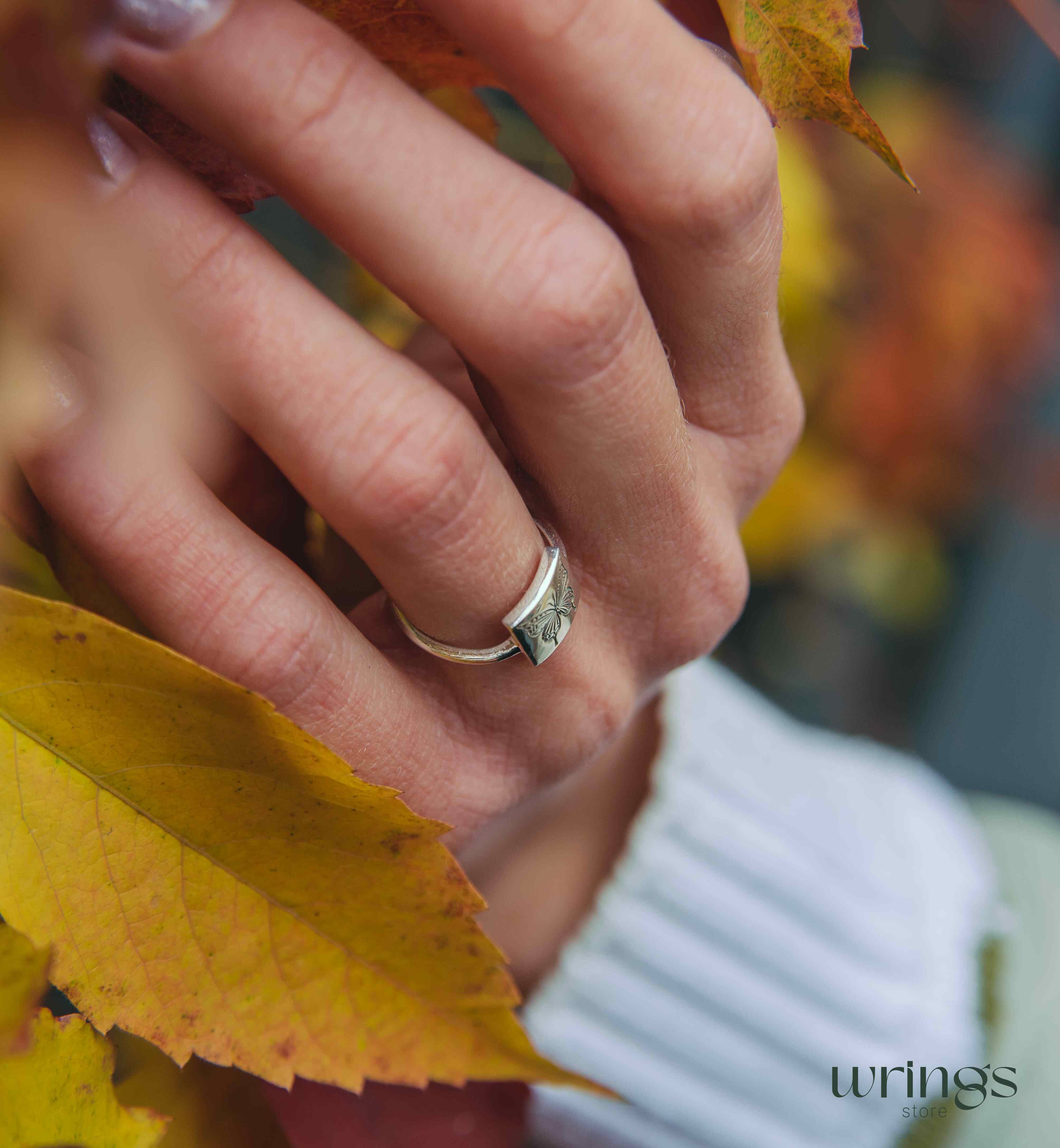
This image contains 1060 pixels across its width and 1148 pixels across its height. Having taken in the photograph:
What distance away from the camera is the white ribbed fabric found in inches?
31.4

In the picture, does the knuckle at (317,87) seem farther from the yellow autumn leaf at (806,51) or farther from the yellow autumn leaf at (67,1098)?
the yellow autumn leaf at (67,1098)

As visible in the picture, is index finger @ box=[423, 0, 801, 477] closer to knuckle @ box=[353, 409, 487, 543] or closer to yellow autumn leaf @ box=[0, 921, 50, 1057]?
knuckle @ box=[353, 409, 487, 543]

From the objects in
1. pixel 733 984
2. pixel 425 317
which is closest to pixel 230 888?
pixel 425 317

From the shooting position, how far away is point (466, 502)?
1.06 ft

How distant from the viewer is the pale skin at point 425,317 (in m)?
0.28

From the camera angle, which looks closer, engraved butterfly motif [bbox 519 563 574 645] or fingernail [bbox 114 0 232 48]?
fingernail [bbox 114 0 232 48]

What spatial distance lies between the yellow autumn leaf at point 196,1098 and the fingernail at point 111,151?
0.28 metres

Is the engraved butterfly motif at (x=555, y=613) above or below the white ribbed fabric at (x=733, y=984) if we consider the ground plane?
above

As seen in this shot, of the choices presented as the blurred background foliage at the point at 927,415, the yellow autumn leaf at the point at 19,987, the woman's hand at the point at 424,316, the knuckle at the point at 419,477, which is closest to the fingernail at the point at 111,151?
the woman's hand at the point at 424,316

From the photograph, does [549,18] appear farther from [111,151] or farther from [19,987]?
[19,987]

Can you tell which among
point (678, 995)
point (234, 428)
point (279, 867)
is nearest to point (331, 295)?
point (234, 428)

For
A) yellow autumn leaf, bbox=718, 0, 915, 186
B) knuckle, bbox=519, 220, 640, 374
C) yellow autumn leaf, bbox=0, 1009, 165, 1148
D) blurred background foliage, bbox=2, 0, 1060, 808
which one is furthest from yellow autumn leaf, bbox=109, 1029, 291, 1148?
blurred background foliage, bbox=2, 0, 1060, 808

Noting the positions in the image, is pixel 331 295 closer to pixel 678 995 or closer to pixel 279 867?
pixel 279 867

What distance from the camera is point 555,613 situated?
358mm
